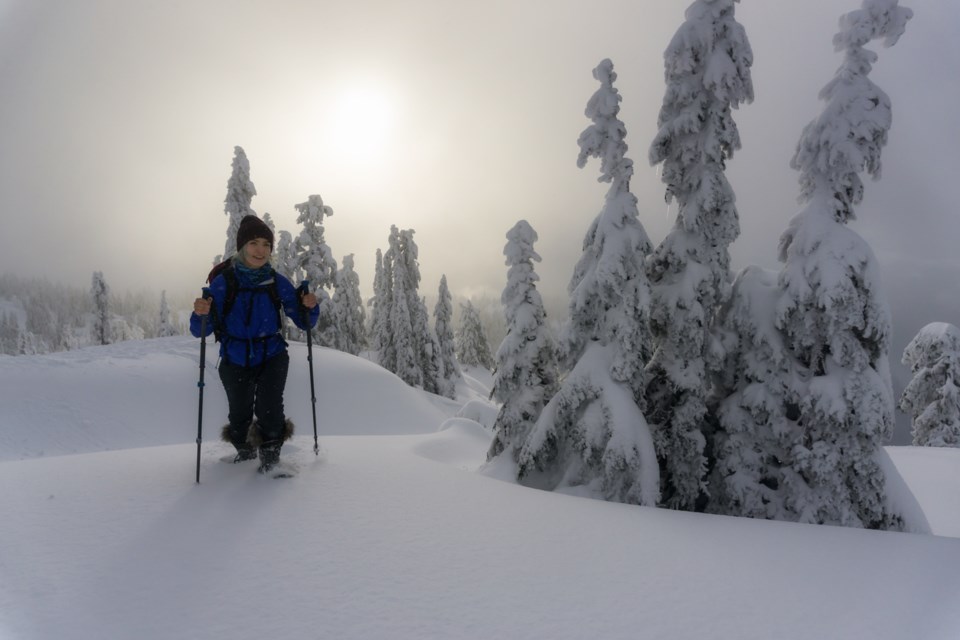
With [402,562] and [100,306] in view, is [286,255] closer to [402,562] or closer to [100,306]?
[100,306]

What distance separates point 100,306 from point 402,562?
69.3m

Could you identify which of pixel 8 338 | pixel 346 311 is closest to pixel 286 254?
pixel 346 311

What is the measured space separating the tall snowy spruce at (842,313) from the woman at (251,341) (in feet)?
31.1

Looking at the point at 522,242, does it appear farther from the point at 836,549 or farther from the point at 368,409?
the point at 368,409

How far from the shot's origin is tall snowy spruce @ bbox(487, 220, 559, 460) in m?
11.1

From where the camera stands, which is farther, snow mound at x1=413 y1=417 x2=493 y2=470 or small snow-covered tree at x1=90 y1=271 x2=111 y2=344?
small snow-covered tree at x1=90 y1=271 x2=111 y2=344

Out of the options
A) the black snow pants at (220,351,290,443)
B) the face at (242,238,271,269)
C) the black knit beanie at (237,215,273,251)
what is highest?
the black knit beanie at (237,215,273,251)

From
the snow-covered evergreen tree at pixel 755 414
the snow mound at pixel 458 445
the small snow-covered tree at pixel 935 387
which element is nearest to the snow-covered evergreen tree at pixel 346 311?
the snow mound at pixel 458 445

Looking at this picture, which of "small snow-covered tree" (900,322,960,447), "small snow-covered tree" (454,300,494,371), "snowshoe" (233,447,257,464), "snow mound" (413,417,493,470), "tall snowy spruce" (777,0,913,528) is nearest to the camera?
"snowshoe" (233,447,257,464)

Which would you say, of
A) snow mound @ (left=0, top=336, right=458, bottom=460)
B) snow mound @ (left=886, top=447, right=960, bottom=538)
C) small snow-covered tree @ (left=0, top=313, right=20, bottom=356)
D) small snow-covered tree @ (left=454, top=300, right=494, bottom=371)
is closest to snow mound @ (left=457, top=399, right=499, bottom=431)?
snow mound @ (left=0, top=336, right=458, bottom=460)

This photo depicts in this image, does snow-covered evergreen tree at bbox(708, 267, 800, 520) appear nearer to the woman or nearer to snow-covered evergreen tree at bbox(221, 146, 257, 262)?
the woman

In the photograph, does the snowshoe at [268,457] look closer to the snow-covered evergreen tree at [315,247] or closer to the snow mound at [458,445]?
the snow mound at [458,445]

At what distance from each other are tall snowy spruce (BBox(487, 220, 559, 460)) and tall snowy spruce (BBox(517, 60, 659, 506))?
134 centimetres

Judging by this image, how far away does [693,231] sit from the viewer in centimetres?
980
